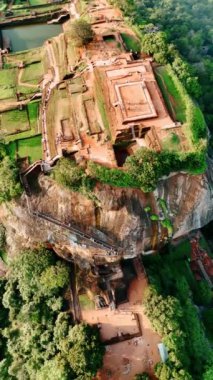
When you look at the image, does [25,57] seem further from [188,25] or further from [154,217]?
[154,217]

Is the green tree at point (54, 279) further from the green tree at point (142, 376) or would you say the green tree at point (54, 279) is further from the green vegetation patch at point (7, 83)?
the green vegetation patch at point (7, 83)

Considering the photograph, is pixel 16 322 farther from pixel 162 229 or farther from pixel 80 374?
pixel 162 229

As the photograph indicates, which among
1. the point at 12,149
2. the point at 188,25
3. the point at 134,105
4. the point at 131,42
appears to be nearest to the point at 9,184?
the point at 12,149

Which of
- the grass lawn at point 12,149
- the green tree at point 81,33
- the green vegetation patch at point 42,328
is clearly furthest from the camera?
the green tree at point 81,33

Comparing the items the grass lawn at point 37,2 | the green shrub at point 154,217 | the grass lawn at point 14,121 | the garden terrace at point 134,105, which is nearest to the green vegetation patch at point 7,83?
the grass lawn at point 14,121

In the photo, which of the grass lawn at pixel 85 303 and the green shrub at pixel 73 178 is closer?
the green shrub at pixel 73 178

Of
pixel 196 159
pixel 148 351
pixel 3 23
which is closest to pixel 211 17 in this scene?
pixel 3 23
